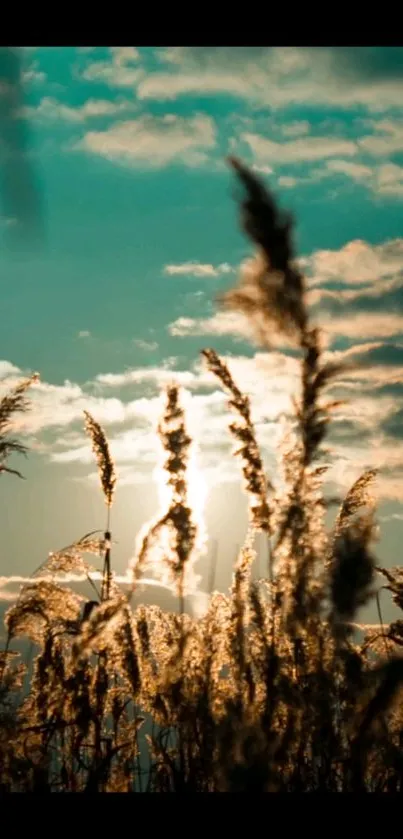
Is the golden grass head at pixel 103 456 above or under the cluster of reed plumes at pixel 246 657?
above

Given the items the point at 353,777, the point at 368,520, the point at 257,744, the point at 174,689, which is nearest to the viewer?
the point at 257,744

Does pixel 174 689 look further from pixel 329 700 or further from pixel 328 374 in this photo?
pixel 328 374

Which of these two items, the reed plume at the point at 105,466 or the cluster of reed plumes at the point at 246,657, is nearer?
the cluster of reed plumes at the point at 246,657

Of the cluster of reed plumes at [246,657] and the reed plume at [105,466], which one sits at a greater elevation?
the reed plume at [105,466]

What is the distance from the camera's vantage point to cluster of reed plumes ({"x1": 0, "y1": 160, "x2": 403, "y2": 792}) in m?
2.65

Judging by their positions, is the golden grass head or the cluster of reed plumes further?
the golden grass head

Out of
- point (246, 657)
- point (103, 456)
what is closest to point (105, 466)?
point (103, 456)

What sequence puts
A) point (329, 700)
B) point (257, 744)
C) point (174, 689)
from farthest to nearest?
point (174, 689)
point (329, 700)
point (257, 744)

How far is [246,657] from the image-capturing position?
329 centimetres

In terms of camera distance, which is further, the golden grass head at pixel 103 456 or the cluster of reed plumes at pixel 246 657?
the golden grass head at pixel 103 456

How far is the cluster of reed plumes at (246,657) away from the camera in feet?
8.71
